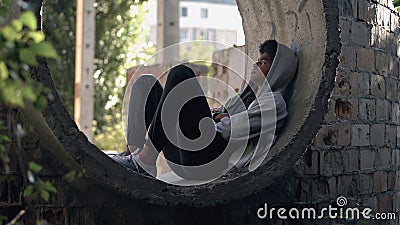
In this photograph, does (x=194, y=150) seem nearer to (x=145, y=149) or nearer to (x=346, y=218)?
(x=145, y=149)

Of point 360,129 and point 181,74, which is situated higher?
point 181,74

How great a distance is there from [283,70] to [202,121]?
1.42 feet

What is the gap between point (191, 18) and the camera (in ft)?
137

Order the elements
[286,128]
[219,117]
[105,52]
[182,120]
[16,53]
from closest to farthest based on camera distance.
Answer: [16,53] < [286,128] < [182,120] < [219,117] < [105,52]

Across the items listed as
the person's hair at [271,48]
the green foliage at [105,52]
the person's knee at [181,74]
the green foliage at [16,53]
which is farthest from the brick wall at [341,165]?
the green foliage at [105,52]

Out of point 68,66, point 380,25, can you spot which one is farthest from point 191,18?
point 380,25

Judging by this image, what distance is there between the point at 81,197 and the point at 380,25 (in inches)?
73.1

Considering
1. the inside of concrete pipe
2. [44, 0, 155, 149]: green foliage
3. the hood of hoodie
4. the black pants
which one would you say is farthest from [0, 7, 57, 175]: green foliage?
[44, 0, 155, 149]: green foliage

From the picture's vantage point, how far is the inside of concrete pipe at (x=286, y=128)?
3084 mm

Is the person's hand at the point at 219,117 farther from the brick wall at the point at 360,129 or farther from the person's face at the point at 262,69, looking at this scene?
the brick wall at the point at 360,129

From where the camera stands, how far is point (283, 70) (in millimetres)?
3826

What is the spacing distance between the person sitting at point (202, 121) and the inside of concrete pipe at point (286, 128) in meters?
0.08

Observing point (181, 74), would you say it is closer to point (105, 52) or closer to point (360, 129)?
point (360, 129)

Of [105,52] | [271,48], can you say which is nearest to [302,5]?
[271,48]
